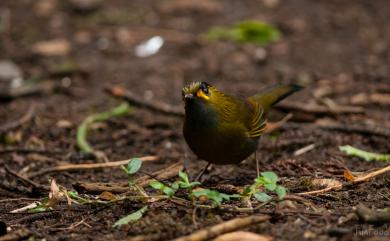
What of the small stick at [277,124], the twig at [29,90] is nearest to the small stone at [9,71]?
the twig at [29,90]

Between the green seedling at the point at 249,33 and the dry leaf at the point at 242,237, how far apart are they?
526 centimetres

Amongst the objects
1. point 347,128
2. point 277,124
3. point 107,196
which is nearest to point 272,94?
point 277,124

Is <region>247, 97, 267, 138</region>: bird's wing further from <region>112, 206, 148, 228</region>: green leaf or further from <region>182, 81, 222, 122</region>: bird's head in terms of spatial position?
<region>112, 206, 148, 228</region>: green leaf

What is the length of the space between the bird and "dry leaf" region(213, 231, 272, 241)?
134 cm

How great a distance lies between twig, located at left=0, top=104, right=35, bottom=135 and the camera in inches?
247

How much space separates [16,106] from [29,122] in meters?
0.69

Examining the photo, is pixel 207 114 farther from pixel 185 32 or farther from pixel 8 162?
pixel 185 32

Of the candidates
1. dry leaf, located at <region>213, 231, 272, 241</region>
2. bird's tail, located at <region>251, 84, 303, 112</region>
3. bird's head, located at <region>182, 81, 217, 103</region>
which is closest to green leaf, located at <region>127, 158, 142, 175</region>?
dry leaf, located at <region>213, 231, 272, 241</region>

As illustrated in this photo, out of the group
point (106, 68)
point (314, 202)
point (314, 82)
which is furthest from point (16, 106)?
point (314, 202)

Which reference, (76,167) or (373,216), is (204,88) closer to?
(76,167)

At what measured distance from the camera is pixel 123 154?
5.95 metres

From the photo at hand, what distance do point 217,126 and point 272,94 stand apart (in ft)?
4.47

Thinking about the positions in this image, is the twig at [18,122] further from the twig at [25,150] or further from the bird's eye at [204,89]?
the bird's eye at [204,89]

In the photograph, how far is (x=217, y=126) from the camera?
15.6ft
